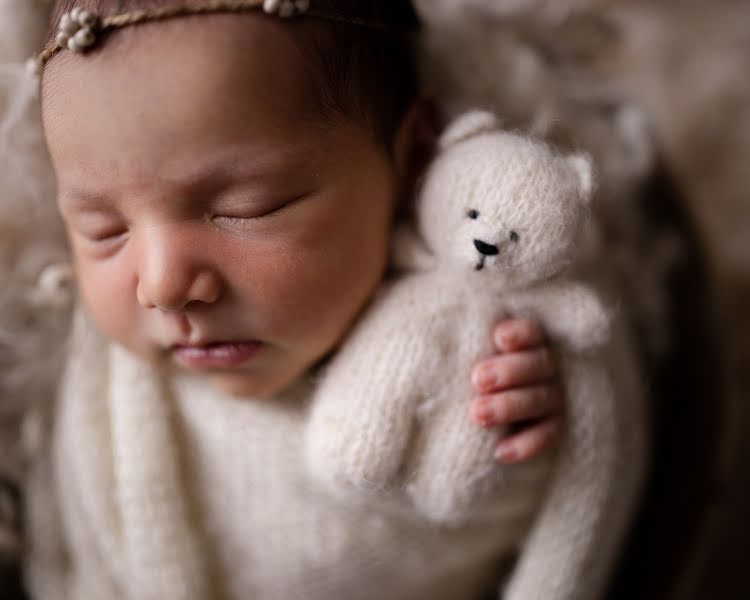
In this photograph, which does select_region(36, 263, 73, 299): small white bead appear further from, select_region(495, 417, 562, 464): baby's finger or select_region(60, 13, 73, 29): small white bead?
select_region(495, 417, 562, 464): baby's finger

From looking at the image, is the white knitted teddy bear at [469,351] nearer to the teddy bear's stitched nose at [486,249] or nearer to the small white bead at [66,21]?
the teddy bear's stitched nose at [486,249]

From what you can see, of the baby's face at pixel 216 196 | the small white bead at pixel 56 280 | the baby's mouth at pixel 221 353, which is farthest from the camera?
the small white bead at pixel 56 280

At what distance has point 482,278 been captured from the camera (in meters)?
0.70

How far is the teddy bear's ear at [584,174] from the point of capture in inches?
27.0

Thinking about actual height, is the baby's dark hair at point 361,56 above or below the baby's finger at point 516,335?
above

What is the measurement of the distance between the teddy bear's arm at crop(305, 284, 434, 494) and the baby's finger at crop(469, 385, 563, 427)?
61 millimetres

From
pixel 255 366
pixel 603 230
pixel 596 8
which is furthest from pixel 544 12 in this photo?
pixel 255 366

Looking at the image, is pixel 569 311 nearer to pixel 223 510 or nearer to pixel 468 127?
pixel 468 127

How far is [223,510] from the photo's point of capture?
840mm

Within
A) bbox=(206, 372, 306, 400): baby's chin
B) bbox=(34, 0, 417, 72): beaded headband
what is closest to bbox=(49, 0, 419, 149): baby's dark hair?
bbox=(34, 0, 417, 72): beaded headband

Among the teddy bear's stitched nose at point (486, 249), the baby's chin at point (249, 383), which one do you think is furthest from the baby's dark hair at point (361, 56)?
the baby's chin at point (249, 383)

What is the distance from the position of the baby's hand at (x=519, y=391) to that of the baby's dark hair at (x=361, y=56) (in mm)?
224

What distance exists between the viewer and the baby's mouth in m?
0.72

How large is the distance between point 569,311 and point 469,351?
10 centimetres
